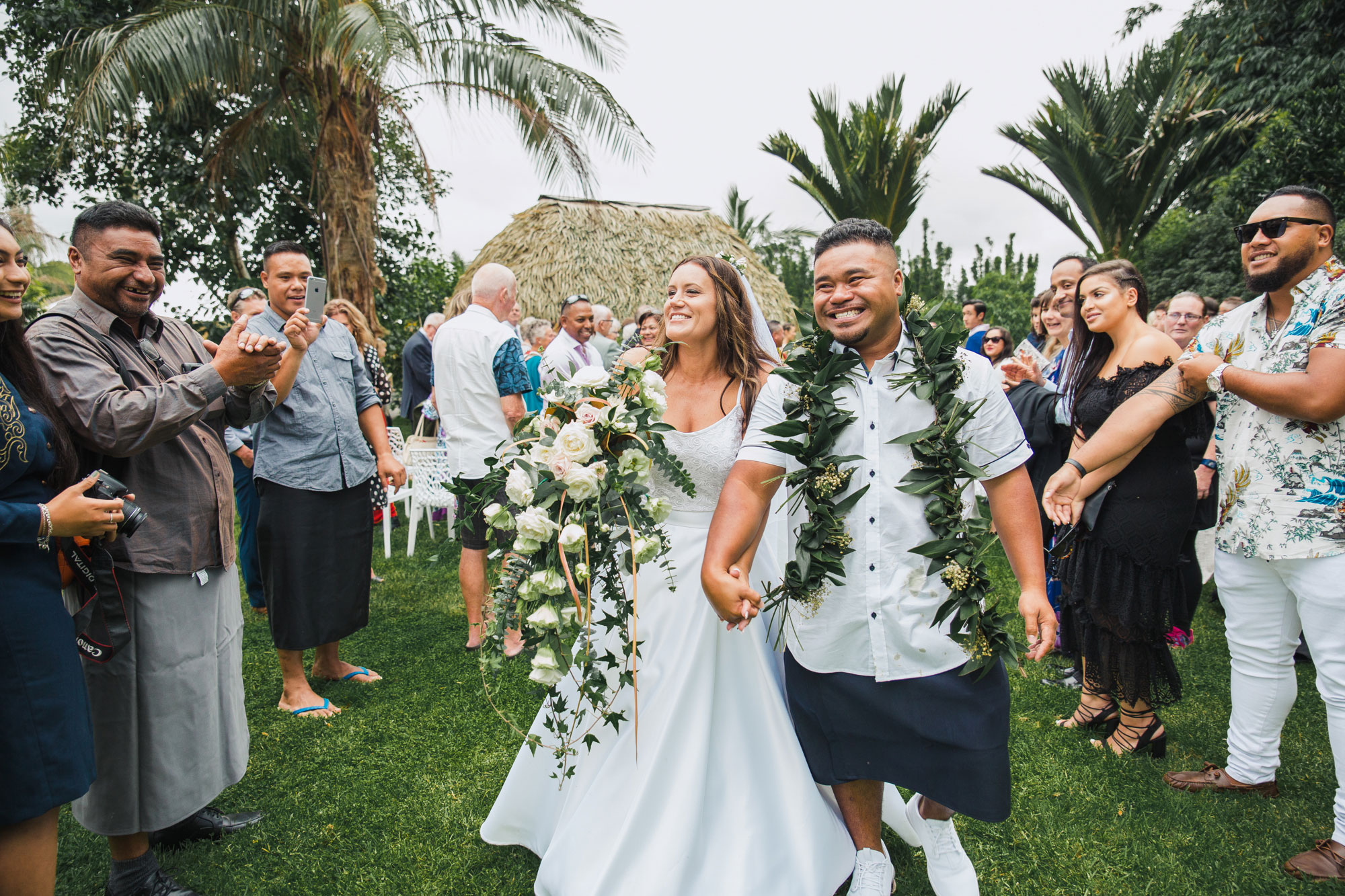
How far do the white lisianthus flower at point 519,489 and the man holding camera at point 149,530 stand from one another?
3.48 feet

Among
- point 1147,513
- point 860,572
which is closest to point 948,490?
point 860,572

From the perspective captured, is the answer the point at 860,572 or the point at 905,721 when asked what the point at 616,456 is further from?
the point at 905,721

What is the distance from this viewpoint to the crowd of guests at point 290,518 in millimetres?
2172

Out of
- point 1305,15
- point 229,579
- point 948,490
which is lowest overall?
point 229,579

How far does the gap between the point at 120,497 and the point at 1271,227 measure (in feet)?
14.7

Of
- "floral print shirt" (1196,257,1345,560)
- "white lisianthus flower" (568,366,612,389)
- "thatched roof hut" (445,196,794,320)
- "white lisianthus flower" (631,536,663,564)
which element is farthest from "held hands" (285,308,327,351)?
"thatched roof hut" (445,196,794,320)

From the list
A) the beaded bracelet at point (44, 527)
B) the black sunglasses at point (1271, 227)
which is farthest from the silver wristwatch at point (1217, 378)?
the beaded bracelet at point (44, 527)

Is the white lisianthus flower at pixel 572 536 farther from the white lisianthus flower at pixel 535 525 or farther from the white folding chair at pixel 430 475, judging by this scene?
the white folding chair at pixel 430 475

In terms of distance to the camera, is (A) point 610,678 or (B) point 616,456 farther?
(A) point 610,678

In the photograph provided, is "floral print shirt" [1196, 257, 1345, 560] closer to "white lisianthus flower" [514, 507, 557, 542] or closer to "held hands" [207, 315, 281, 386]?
"white lisianthus flower" [514, 507, 557, 542]

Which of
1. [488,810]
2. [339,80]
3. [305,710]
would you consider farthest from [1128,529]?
[339,80]

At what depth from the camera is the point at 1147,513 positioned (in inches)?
137

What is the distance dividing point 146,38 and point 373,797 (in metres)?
9.36

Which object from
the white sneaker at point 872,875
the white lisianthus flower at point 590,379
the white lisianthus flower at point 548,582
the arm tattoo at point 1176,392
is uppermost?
the arm tattoo at point 1176,392
